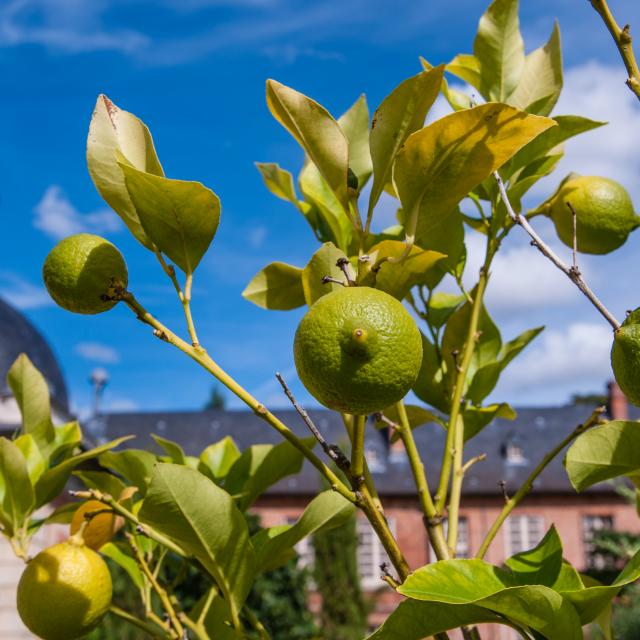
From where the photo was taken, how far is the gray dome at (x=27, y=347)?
43.6 feet

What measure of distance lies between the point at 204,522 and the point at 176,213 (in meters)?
0.34

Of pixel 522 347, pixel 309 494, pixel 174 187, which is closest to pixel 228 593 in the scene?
pixel 174 187

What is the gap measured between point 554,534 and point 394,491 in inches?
788

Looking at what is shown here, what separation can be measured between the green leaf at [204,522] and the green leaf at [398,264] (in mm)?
291

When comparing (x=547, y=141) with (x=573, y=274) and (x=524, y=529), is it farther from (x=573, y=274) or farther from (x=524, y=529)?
(x=524, y=529)

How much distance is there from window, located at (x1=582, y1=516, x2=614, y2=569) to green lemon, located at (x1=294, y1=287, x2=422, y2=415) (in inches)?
761

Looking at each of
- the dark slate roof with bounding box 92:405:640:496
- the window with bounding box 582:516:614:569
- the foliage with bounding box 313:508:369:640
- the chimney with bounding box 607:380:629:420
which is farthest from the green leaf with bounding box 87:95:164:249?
the chimney with bounding box 607:380:629:420

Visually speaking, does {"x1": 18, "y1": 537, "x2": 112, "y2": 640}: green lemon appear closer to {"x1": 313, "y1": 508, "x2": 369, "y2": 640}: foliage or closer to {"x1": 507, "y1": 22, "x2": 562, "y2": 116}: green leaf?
{"x1": 507, "y1": 22, "x2": 562, "y2": 116}: green leaf

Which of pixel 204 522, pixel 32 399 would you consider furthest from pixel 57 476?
pixel 204 522

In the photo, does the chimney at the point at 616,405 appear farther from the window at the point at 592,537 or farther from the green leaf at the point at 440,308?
the green leaf at the point at 440,308

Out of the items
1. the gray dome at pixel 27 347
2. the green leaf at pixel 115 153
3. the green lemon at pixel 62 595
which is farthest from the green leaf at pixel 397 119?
the gray dome at pixel 27 347

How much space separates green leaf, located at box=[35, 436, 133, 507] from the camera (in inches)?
43.9

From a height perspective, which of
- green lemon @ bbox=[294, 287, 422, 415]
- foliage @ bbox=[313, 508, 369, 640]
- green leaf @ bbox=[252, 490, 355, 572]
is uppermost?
green lemon @ bbox=[294, 287, 422, 415]

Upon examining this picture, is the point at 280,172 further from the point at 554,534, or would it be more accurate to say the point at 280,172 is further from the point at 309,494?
the point at 309,494
